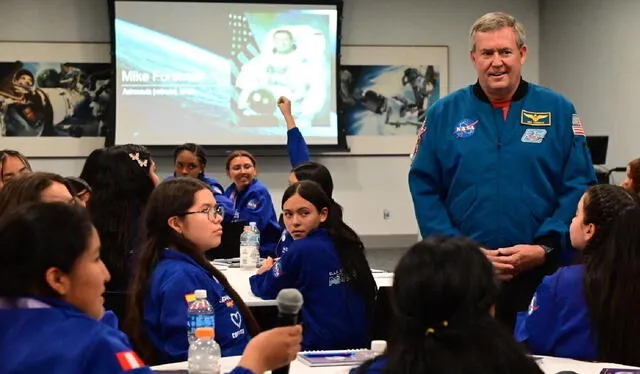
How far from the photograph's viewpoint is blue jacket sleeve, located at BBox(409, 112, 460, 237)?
115 inches

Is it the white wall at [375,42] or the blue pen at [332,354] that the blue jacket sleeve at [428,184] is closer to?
the blue pen at [332,354]

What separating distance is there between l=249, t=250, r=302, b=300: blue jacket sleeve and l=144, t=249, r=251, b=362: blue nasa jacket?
804mm

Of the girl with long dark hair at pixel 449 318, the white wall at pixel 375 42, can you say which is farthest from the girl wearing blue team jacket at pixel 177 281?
the white wall at pixel 375 42

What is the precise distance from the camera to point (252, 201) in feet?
21.6

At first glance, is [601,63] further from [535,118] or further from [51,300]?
[51,300]

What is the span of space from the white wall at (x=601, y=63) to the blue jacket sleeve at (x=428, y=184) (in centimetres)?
583

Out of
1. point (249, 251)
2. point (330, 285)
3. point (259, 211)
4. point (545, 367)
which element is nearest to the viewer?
point (545, 367)

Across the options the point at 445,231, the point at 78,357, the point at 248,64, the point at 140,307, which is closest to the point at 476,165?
the point at 445,231

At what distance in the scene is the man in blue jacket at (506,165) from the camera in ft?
9.47

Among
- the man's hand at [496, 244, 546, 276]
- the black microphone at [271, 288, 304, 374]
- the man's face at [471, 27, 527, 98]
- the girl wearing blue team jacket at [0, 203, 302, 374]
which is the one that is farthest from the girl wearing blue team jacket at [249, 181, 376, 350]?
the girl wearing blue team jacket at [0, 203, 302, 374]

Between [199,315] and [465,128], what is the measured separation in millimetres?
1138

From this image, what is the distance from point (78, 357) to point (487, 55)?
1798 millimetres

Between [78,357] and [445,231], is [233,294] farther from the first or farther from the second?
[78,357]

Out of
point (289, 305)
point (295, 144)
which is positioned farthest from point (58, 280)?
point (295, 144)
